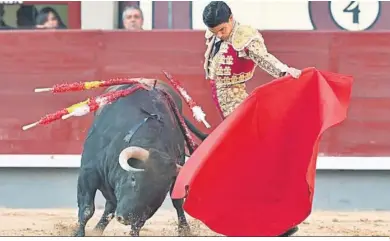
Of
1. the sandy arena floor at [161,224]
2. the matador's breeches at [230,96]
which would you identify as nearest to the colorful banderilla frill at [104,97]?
the matador's breeches at [230,96]

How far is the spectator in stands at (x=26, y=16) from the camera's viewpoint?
695 cm

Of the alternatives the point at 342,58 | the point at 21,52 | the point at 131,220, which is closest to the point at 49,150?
the point at 21,52

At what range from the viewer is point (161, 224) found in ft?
18.1

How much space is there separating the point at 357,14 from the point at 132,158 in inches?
125

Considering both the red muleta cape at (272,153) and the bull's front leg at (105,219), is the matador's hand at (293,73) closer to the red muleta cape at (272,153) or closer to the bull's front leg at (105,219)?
the red muleta cape at (272,153)

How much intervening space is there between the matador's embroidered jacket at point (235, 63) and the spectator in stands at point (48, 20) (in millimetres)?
2320

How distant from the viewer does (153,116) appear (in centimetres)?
431

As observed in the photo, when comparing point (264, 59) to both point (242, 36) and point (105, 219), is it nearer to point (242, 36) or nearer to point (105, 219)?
point (242, 36)

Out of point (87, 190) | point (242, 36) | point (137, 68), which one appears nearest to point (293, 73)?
point (242, 36)

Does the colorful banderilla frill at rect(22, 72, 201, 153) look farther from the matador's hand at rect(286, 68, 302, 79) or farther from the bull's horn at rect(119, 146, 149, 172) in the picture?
the matador's hand at rect(286, 68, 302, 79)

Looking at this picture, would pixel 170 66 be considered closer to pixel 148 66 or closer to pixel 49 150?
pixel 148 66

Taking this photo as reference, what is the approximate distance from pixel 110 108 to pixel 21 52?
189cm

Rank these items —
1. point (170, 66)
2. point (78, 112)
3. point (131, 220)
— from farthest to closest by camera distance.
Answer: point (170, 66)
point (78, 112)
point (131, 220)

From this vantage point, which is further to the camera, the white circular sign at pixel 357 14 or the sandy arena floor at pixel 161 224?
the white circular sign at pixel 357 14
